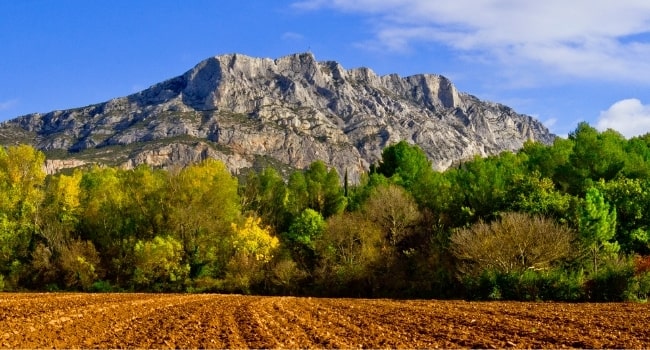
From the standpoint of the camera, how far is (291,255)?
2667 inches

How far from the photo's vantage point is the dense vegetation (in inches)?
1923

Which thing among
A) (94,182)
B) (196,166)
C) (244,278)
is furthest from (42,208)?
(244,278)

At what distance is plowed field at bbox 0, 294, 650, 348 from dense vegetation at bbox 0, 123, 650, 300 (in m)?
15.0

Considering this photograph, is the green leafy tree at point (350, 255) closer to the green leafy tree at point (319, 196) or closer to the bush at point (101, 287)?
the green leafy tree at point (319, 196)

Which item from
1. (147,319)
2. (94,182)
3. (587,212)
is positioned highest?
(94,182)

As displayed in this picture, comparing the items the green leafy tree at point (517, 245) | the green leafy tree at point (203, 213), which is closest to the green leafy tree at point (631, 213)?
the green leafy tree at point (517, 245)

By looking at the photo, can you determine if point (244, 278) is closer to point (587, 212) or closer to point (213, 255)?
point (213, 255)

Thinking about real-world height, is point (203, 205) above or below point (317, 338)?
above

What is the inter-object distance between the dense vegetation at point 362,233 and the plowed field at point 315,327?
14959mm

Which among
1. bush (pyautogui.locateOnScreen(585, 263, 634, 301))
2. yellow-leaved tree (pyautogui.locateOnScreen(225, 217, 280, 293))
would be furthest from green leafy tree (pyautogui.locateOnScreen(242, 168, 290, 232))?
bush (pyautogui.locateOnScreen(585, 263, 634, 301))

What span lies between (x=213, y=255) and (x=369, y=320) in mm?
41604

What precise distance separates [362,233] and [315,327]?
37.9m

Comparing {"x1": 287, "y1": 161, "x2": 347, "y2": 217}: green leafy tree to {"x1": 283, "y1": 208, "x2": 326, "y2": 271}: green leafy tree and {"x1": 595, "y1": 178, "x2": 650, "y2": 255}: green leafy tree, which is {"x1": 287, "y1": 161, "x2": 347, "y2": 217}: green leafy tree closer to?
{"x1": 283, "y1": 208, "x2": 326, "y2": 271}: green leafy tree

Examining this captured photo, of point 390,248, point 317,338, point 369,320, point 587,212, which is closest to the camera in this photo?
point 317,338
